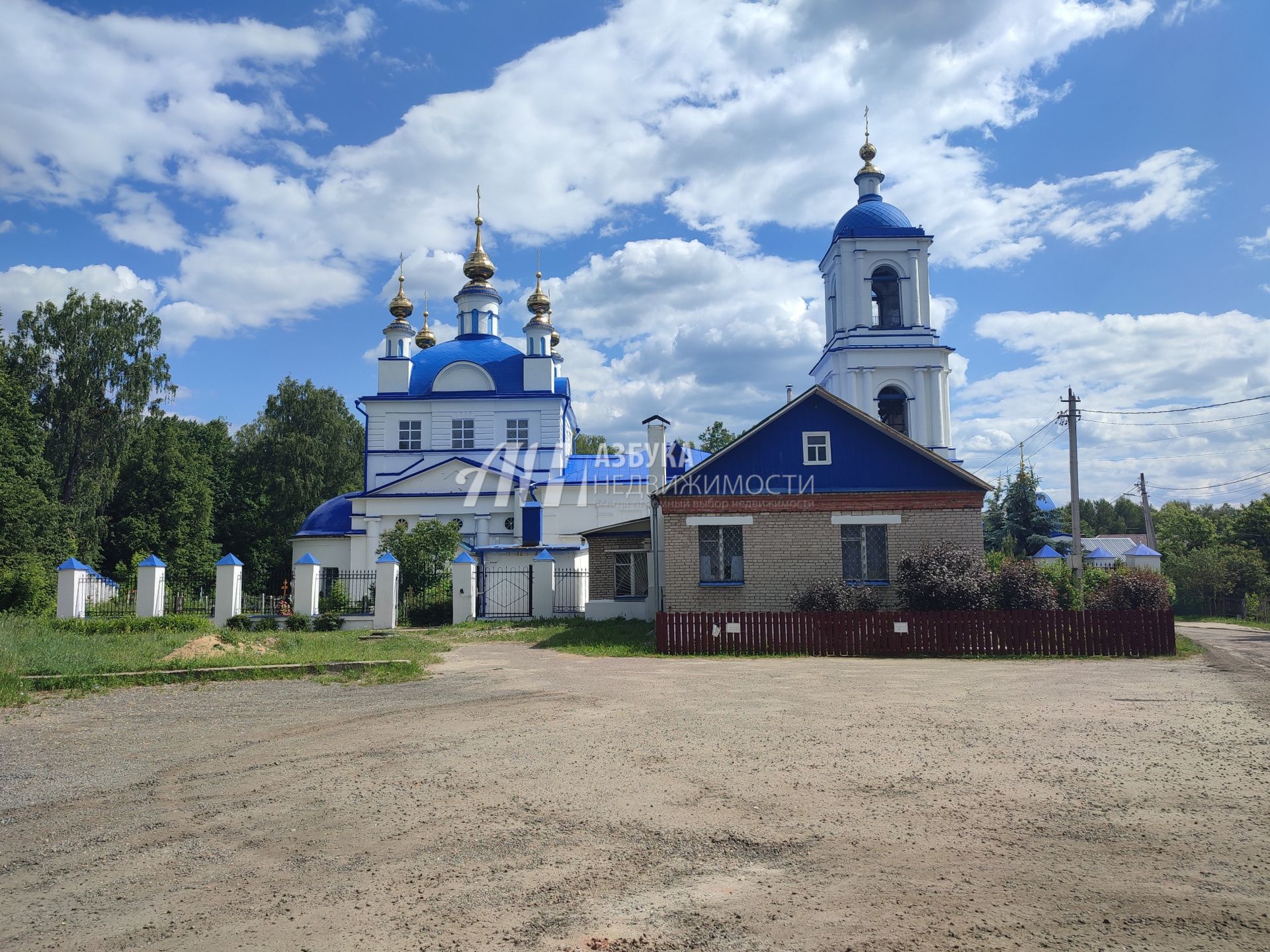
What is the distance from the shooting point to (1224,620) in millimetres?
32438

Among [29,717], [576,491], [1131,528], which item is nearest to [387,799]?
[29,717]

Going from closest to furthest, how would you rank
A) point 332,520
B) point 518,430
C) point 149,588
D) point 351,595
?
1. point 149,588
2. point 351,595
3. point 332,520
4. point 518,430

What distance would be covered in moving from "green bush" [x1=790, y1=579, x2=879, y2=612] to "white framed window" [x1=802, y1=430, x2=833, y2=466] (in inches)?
116

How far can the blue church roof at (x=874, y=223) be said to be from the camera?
32.2 m

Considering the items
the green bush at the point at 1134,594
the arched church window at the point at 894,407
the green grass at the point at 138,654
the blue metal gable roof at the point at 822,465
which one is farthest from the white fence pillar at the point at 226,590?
the arched church window at the point at 894,407

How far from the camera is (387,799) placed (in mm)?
6680

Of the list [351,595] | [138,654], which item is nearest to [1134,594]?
[138,654]

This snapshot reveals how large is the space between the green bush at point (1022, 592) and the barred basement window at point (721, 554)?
5.98m

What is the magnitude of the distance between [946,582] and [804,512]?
12.6 feet

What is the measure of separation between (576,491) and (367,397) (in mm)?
10792

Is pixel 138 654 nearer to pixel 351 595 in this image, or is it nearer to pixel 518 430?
pixel 351 595

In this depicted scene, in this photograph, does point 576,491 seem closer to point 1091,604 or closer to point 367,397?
point 367,397

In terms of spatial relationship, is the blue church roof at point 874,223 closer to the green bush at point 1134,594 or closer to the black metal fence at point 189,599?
the green bush at point 1134,594

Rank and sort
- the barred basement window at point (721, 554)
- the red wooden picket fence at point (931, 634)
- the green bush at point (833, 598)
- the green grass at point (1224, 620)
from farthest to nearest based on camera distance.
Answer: the green grass at point (1224, 620)
the barred basement window at point (721, 554)
the green bush at point (833, 598)
the red wooden picket fence at point (931, 634)
